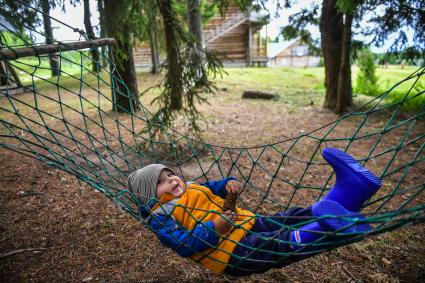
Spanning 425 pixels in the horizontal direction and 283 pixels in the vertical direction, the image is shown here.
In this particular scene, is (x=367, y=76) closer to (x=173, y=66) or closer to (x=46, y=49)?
(x=173, y=66)

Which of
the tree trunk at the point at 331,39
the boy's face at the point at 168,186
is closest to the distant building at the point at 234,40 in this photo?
the tree trunk at the point at 331,39

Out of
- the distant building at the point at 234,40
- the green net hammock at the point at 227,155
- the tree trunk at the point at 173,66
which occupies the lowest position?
the green net hammock at the point at 227,155

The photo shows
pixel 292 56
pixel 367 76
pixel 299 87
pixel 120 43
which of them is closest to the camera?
pixel 120 43

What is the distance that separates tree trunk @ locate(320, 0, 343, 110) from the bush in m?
2.03

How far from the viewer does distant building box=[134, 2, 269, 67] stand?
15820 millimetres

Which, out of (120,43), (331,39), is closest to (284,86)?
(331,39)

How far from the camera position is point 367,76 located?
25.1ft

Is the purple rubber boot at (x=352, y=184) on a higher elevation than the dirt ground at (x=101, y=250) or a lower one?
higher

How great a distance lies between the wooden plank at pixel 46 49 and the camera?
65.4 inches

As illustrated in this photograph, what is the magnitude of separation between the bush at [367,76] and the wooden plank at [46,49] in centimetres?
656

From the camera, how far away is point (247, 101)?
704 centimetres

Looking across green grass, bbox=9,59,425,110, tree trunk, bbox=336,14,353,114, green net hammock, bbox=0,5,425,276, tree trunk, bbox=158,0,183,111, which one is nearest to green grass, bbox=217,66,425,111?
green grass, bbox=9,59,425,110

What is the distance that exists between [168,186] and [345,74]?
4468 mm

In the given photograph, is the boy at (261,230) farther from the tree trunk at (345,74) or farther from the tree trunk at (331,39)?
the tree trunk at (331,39)
